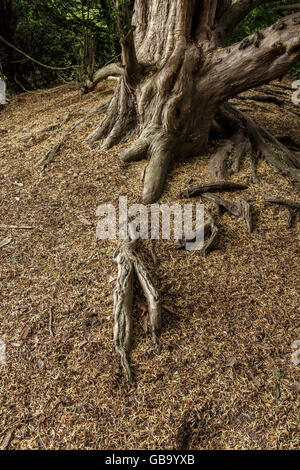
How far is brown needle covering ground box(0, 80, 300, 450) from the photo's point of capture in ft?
7.14

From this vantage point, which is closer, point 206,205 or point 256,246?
point 256,246

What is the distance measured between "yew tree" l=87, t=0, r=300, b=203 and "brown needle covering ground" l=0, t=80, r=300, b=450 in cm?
53

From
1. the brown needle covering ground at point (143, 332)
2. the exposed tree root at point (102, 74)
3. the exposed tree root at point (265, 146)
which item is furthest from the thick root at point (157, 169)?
the exposed tree root at point (102, 74)

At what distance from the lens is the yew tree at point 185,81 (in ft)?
→ 12.6

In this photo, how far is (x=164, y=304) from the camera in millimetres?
2840

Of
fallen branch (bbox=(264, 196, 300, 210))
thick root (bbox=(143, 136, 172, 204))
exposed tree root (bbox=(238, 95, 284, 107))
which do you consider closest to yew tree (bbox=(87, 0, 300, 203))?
thick root (bbox=(143, 136, 172, 204))

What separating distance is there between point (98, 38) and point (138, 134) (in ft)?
13.6

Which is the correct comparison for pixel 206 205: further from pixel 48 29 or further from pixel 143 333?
pixel 48 29

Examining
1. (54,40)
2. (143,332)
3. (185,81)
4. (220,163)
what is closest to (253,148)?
(220,163)

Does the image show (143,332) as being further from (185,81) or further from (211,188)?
(185,81)

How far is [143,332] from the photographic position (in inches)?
105

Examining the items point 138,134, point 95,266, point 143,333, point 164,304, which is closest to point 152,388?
point 143,333

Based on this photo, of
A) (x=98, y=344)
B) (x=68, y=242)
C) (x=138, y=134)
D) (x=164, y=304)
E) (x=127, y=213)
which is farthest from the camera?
(x=138, y=134)

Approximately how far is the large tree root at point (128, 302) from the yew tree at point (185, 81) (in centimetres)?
110
